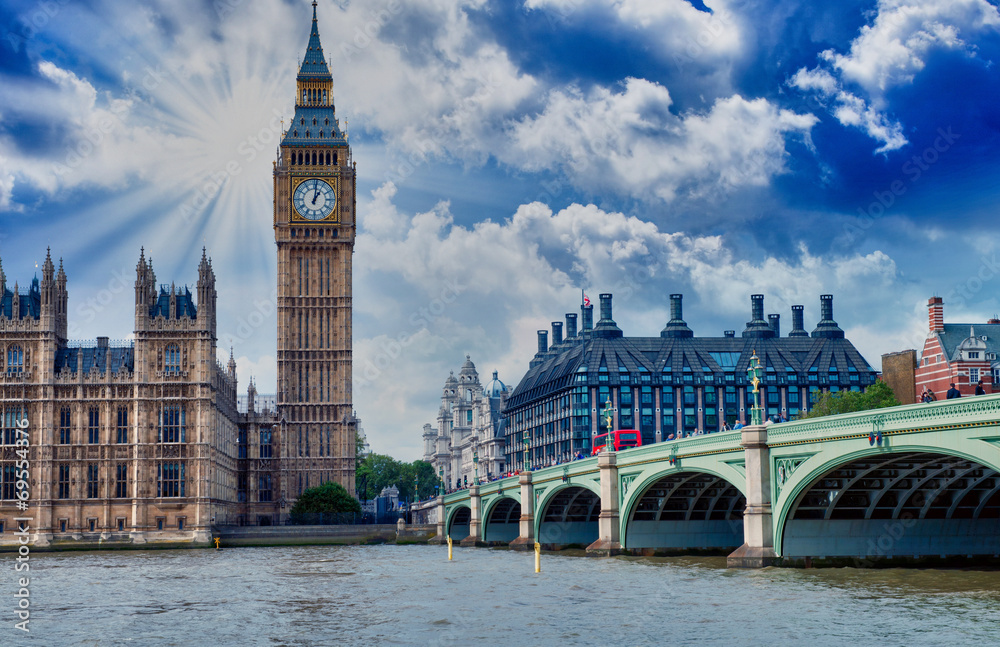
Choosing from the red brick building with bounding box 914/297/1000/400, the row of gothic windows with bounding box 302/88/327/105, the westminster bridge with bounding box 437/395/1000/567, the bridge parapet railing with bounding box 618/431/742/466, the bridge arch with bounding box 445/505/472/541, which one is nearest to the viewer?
the westminster bridge with bounding box 437/395/1000/567

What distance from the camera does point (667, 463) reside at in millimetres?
69375

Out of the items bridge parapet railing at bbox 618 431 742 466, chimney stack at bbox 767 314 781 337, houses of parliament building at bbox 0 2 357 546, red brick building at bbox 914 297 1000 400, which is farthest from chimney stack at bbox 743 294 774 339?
bridge parapet railing at bbox 618 431 742 466

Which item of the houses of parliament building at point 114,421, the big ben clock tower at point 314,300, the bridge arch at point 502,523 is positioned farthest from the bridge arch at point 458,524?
the houses of parliament building at point 114,421

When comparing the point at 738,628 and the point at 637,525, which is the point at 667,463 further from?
the point at 738,628

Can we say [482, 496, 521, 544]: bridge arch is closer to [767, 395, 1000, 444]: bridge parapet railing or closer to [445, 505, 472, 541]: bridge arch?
[445, 505, 472, 541]: bridge arch

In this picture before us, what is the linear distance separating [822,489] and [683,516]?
75.7 ft

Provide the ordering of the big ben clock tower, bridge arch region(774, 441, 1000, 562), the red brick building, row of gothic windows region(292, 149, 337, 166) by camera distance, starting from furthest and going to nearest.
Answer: row of gothic windows region(292, 149, 337, 166) < the big ben clock tower < the red brick building < bridge arch region(774, 441, 1000, 562)

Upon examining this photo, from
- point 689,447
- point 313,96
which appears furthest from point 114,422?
point 689,447

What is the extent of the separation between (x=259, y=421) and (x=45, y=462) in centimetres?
3254

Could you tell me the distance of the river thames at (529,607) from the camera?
133ft

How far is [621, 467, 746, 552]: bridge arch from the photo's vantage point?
7650 cm

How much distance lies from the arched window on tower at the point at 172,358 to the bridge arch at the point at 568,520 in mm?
44444

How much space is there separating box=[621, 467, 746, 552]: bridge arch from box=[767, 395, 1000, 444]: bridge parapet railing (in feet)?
63.3

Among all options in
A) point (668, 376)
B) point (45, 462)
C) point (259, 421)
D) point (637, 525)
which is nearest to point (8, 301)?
point (45, 462)
